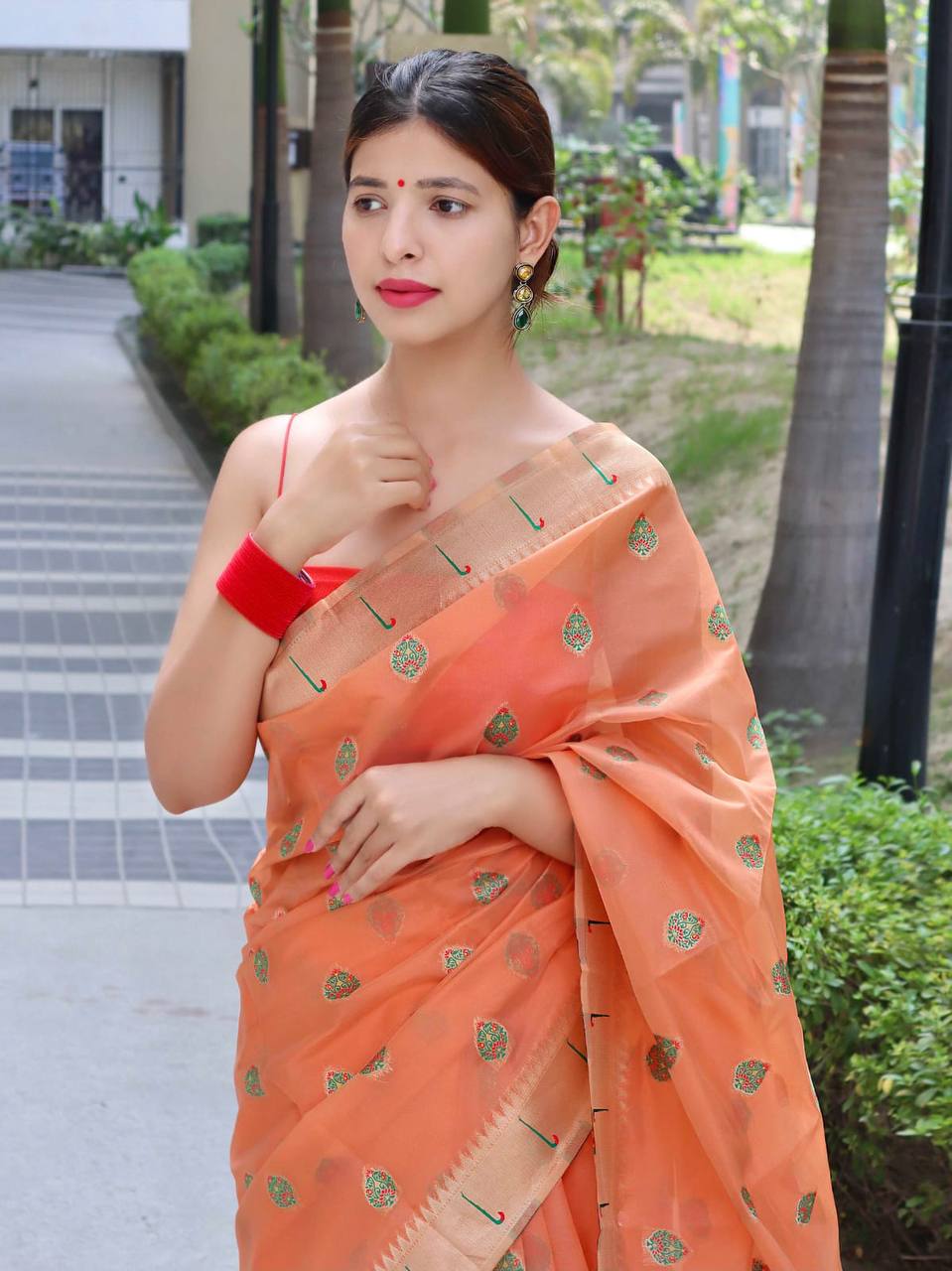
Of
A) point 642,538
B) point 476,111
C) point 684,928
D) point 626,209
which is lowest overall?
point 684,928

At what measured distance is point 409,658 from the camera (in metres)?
1.82

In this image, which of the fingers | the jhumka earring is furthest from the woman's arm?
the jhumka earring

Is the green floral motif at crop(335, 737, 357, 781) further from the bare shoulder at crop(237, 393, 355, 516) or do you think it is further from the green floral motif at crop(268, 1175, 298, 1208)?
the green floral motif at crop(268, 1175, 298, 1208)

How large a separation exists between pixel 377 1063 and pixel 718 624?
559 mm

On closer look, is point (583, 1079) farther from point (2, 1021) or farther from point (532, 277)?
point (2, 1021)

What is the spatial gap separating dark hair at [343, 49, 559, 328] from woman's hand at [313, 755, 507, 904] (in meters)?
0.56

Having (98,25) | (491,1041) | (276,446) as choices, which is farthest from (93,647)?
(98,25)

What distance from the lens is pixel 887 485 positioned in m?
4.38

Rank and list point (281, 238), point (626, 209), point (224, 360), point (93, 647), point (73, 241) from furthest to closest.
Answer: point (73, 241) < point (281, 238) < point (626, 209) < point (224, 360) < point (93, 647)

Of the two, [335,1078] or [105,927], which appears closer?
[335,1078]

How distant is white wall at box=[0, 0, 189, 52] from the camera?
2995cm

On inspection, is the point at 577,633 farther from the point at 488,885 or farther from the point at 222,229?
the point at 222,229

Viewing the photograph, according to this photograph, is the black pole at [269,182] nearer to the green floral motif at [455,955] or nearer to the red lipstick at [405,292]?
the red lipstick at [405,292]

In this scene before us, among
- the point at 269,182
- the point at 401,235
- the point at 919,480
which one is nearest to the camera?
the point at 401,235
